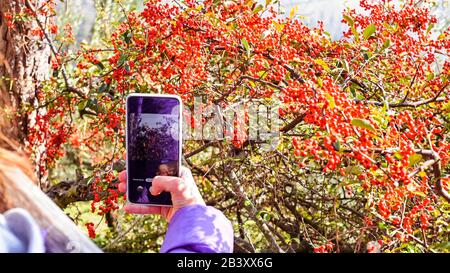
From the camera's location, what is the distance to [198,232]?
1.10 m

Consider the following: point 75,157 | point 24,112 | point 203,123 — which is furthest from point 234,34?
point 75,157

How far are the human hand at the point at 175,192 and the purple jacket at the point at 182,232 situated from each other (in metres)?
0.06

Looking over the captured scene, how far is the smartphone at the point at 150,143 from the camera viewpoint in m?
1.48

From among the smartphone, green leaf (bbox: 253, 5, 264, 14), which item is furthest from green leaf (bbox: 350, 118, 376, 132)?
green leaf (bbox: 253, 5, 264, 14)

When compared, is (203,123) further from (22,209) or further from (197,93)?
(22,209)

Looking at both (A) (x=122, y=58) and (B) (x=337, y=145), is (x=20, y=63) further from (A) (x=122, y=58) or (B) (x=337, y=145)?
(B) (x=337, y=145)

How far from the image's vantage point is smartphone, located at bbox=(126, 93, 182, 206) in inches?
58.2

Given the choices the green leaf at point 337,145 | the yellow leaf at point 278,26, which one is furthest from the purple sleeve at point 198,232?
the yellow leaf at point 278,26

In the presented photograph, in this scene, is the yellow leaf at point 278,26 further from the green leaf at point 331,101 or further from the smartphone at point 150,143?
the smartphone at point 150,143

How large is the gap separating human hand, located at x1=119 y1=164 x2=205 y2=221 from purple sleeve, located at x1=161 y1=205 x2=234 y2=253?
57 millimetres

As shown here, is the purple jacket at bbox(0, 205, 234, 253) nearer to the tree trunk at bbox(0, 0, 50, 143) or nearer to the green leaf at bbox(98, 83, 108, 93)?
the green leaf at bbox(98, 83, 108, 93)

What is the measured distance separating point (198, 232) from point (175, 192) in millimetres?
206

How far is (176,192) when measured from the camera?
1281mm

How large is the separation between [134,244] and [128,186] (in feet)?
11.3
